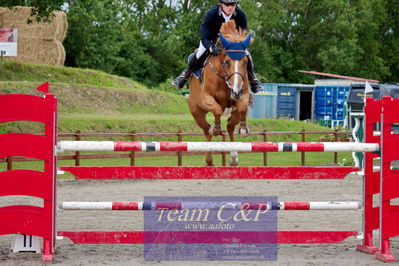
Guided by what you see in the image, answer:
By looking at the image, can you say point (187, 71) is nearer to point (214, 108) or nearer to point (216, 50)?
point (216, 50)

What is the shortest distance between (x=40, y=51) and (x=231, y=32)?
28600 mm

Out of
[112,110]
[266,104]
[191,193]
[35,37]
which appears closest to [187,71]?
[191,193]

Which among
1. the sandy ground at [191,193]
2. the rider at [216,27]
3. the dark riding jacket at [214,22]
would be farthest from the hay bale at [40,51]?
the dark riding jacket at [214,22]

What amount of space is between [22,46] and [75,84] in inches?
328

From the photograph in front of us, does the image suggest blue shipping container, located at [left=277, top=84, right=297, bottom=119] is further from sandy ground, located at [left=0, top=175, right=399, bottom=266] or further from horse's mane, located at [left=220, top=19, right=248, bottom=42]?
horse's mane, located at [left=220, top=19, right=248, bottom=42]

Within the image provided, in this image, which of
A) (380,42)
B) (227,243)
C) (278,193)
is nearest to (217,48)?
(227,243)

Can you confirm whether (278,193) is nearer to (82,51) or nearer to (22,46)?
(22,46)

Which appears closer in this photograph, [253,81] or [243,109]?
[243,109]

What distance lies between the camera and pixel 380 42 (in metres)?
69.4

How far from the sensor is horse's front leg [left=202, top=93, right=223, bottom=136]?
9.11 meters

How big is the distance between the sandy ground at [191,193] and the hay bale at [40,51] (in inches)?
804

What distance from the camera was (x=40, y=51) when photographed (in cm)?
3616

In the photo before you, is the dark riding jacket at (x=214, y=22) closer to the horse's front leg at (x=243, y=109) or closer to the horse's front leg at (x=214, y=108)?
the horse's front leg at (x=214, y=108)

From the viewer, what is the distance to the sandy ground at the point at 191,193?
675 centimetres
